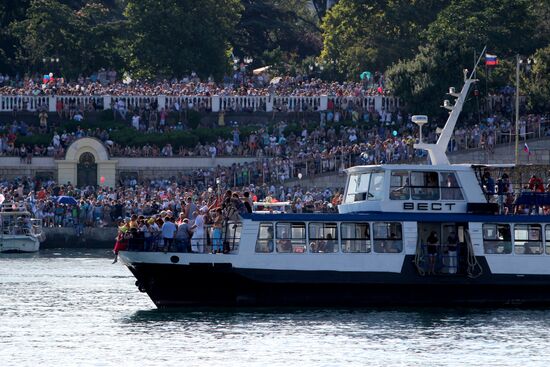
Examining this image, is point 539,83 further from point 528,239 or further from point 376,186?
point 376,186

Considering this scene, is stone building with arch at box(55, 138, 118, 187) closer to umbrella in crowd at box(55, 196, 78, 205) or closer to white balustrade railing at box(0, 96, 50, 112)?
white balustrade railing at box(0, 96, 50, 112)

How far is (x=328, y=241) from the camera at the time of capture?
5584 centimetres

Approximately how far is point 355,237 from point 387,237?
0.93 meters

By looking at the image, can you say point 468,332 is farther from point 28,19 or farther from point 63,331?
point 28,19

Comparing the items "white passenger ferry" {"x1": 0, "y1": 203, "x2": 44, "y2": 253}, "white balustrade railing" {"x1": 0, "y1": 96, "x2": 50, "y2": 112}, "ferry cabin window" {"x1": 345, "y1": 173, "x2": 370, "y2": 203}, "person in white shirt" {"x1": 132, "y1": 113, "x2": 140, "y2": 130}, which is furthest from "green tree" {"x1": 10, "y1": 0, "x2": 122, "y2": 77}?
"ferry cabin window" {"x1": 345, "y1": 173, "x2": 370, "y2": 203}

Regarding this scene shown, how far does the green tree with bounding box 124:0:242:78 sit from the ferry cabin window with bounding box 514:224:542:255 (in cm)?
5396

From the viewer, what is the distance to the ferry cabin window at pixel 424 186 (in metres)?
56.4

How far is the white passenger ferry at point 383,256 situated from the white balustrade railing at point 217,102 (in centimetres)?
4438

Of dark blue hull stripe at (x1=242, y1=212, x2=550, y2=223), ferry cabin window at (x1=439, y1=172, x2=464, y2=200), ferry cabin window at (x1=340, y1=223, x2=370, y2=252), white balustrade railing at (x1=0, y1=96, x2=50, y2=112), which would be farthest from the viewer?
white balustrade railing at (x1=0, y1=96, x2=50, y2=112)

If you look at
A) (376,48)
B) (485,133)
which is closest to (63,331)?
(485,133)

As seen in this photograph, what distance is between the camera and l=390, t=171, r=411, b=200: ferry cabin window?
185 feet

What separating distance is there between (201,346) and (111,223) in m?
41.7

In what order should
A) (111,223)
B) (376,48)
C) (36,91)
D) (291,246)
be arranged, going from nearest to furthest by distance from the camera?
(291,246)
(111,223)
(36,91)
(376,48)

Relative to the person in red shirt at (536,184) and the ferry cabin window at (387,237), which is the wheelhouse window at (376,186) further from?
the person in red shirt at (536,184)
